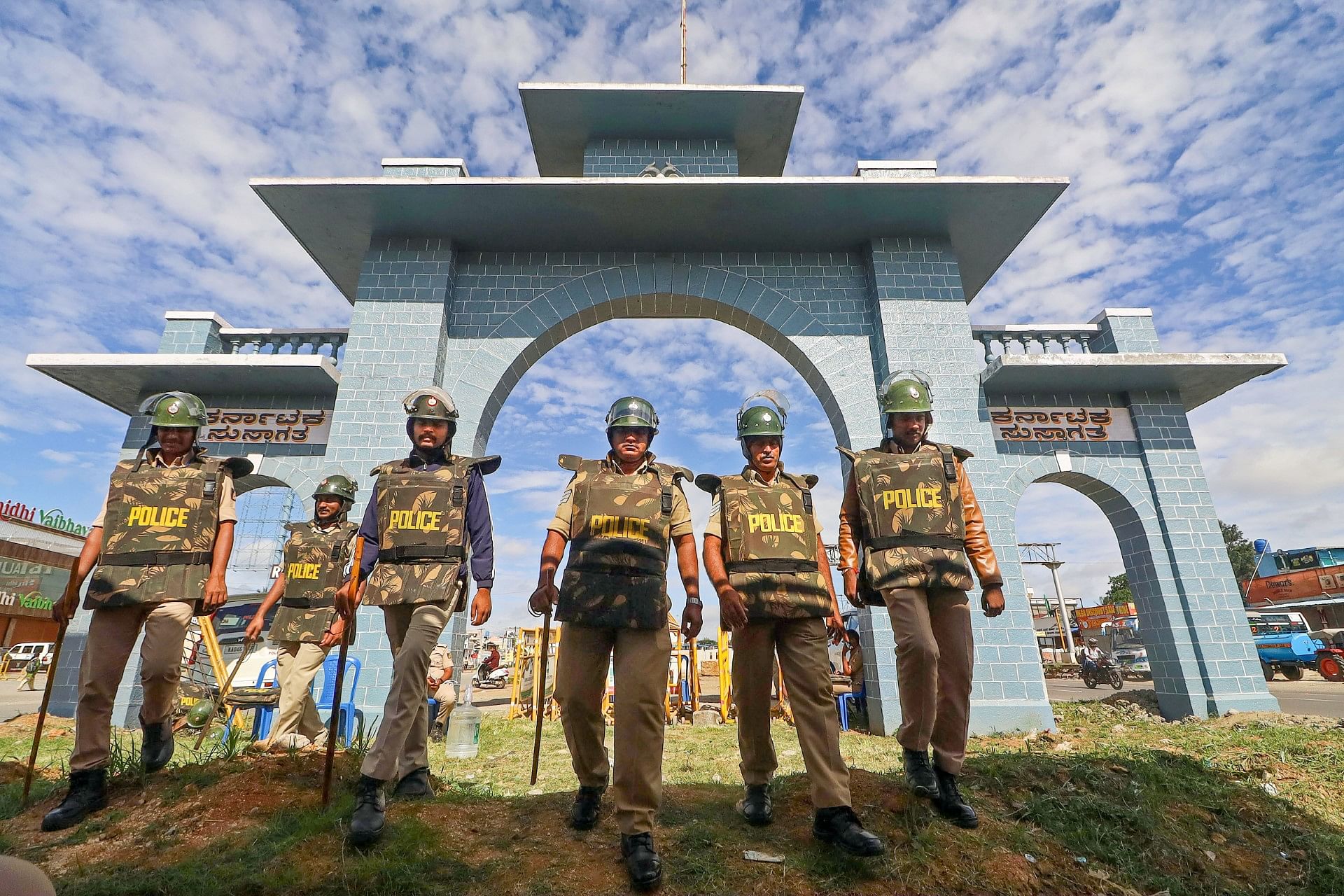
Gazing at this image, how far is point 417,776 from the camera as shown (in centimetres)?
361

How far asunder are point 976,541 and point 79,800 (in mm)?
5031

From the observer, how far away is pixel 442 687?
22.4 ft

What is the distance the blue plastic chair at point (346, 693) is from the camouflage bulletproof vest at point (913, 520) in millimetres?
5058

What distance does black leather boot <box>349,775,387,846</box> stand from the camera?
2.79m

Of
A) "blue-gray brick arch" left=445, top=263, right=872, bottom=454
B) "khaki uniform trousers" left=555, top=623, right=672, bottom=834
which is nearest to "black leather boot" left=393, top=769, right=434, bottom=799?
"khaki uniform trousers" left=555, top=623, right=672, bottom=834

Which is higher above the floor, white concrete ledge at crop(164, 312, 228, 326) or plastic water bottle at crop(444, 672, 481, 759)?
white concrete ledge at crop(164, 312, 228, 326)

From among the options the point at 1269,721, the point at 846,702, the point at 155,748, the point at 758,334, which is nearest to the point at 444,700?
the point at 155,748

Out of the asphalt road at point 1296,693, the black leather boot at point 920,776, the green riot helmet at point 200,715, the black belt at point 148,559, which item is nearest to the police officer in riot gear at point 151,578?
the black belt at point 148,559

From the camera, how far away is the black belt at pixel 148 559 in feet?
12.0

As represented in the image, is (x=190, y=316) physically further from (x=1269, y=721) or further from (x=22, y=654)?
(x=22, y=654)

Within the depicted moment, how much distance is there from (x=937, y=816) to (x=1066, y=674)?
22403 mm

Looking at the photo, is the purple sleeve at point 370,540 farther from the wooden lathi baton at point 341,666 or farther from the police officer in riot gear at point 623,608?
the police officer in riot gear at point 623,608

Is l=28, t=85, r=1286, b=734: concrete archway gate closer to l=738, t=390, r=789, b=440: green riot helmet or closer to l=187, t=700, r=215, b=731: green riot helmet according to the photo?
l=187, t=700, r=215, b=731: green riot helmet

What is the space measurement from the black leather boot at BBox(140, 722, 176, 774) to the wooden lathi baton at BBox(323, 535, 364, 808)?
0.90 metres
